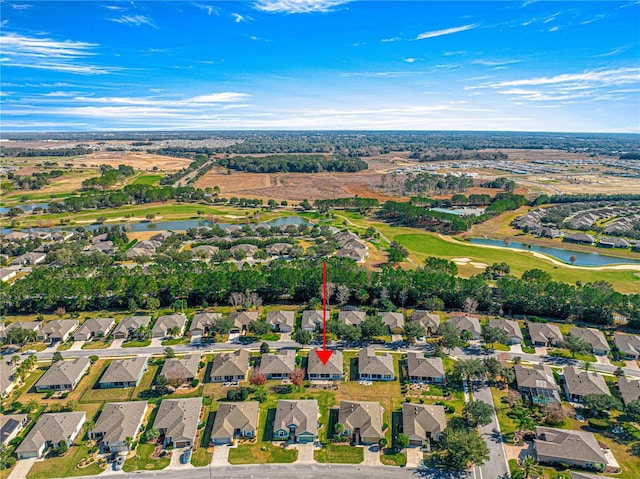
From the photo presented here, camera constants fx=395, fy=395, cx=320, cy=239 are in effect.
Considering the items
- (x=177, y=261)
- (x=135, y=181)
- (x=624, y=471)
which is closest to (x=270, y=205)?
(x=177, y=261)

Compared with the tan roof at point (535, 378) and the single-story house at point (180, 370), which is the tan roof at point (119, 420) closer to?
the single-story house at point (180, 370)

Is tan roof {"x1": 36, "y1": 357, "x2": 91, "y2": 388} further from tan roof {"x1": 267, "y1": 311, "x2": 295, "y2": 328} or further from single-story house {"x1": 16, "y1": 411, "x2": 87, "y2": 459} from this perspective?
tan roof {"x1": 267, "y1": 311, "x2": 295, "y2": 328}

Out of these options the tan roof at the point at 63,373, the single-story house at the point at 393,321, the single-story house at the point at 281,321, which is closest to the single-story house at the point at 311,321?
the single-story house at the point at 281,321

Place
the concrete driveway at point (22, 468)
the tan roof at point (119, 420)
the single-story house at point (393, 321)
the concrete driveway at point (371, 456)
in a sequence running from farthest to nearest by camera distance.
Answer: the single-story house at point (393, 321) < the tan roof at point (119, 420) < the concrete driveway at point (371, 456) < the concrete driveway at point (22, 468)

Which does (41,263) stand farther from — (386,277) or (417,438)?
(417,438)

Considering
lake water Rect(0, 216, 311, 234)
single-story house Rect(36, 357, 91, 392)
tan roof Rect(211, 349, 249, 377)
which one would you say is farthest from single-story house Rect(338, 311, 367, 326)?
lake water Rect(0, 216, 311, 234)

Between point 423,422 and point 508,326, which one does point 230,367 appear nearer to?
point 423,422

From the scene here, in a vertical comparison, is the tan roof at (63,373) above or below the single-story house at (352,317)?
below
